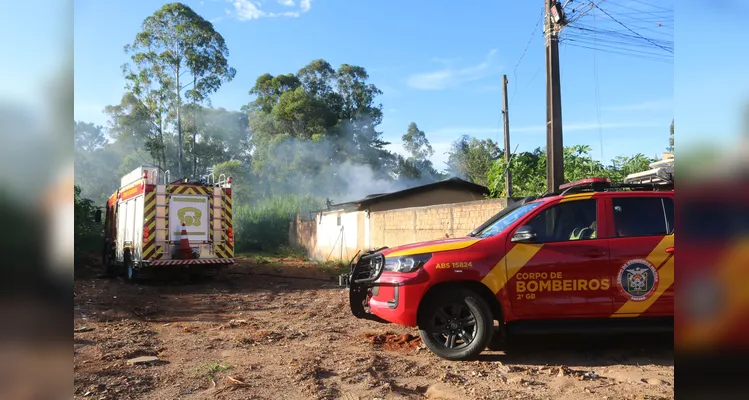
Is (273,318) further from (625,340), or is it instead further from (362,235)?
(362,235)

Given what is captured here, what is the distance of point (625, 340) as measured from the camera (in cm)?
643

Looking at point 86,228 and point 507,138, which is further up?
point 507,138

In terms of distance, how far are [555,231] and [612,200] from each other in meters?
0.75

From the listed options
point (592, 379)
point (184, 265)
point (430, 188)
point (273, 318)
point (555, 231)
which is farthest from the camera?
point (430, 188)

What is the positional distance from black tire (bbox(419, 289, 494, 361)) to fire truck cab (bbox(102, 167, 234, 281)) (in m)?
9.40

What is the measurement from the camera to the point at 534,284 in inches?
213

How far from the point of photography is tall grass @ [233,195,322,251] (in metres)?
31.7

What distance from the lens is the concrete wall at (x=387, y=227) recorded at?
38.7 feet

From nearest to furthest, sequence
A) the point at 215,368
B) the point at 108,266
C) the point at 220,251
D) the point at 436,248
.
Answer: the point at 215,368, the point at 436,248, the point at 220,251, the point at 108,266

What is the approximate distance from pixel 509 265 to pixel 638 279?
135 cm

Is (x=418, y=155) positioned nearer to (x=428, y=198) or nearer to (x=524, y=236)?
(x=428, y=198)

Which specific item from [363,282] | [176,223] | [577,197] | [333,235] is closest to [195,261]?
[176,223]

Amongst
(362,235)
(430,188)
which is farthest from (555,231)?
(430,188)

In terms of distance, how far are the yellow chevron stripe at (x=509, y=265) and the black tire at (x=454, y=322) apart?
21 centimetres
